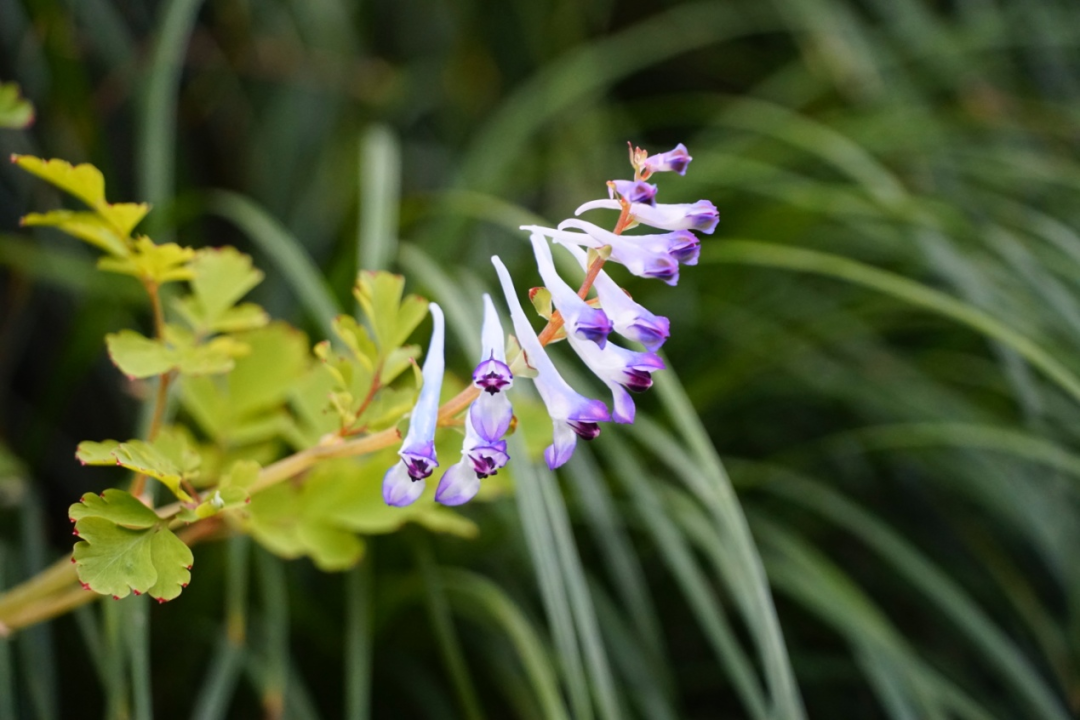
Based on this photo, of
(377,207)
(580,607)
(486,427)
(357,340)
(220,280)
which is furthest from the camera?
(377,207)

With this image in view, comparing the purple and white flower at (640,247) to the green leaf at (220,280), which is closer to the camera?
the purple and white flower at (640,247)

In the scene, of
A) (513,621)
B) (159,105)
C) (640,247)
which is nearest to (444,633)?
(513,621)

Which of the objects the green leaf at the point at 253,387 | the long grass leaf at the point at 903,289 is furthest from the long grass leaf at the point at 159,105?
the long grass leaf at the point at 903,289

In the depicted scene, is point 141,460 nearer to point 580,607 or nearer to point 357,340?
point 357,340

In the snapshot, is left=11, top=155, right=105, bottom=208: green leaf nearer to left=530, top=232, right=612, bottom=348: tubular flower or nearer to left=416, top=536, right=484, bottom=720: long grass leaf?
left=530, top=232, right=612, bottom=348: tubular flower

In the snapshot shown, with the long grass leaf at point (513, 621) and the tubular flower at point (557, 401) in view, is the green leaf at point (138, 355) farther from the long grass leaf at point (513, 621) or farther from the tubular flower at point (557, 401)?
the long grass leaf at point (513, 621)

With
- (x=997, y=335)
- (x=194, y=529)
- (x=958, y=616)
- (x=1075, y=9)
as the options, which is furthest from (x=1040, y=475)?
(x=1075, y=9)

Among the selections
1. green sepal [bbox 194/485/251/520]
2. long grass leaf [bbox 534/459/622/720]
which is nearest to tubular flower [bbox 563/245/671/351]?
green sepal [bbox 194/485/251/520]
